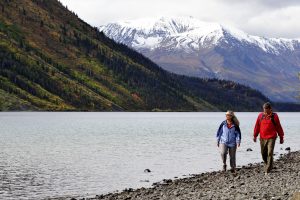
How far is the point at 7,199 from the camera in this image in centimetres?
3478

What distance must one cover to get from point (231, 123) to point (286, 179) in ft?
16.3

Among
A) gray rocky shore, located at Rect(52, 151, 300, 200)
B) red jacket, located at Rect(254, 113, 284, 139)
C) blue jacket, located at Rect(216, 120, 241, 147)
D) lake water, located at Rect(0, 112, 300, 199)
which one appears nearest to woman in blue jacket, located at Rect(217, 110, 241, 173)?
blue jacket, located at Rect(216, 120, 241, 147)

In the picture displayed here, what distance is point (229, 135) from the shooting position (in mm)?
33156

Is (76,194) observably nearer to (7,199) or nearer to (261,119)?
(7,199)

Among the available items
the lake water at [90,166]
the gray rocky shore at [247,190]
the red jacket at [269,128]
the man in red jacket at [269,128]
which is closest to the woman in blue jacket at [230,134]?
the man in red jacket at [269,128]

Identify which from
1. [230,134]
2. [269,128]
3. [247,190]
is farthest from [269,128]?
[247,190]

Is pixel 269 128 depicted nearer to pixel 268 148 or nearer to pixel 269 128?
pixel 269 128

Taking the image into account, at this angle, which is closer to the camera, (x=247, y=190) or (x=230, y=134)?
(x=247, y=190)

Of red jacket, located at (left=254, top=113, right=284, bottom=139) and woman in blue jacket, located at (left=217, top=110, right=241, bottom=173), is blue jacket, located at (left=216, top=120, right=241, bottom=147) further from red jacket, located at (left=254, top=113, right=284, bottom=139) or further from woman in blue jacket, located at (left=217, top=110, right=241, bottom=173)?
red jacket, located at (left=254, top=113, right=284, bottom=139)

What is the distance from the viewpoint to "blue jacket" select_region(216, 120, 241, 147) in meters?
33.0

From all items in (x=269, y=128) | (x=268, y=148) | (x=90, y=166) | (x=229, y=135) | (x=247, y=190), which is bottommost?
(x=90, y=166)

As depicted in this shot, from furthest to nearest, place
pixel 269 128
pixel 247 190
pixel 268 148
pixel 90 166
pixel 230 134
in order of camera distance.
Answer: pixel 90 166 < pixel 230 134 < pixel 268 148 < pixel 269 128 < pixel 247 190

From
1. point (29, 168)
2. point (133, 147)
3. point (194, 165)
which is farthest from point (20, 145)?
point (194, 165)

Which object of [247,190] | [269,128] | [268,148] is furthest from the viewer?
[268,148]
